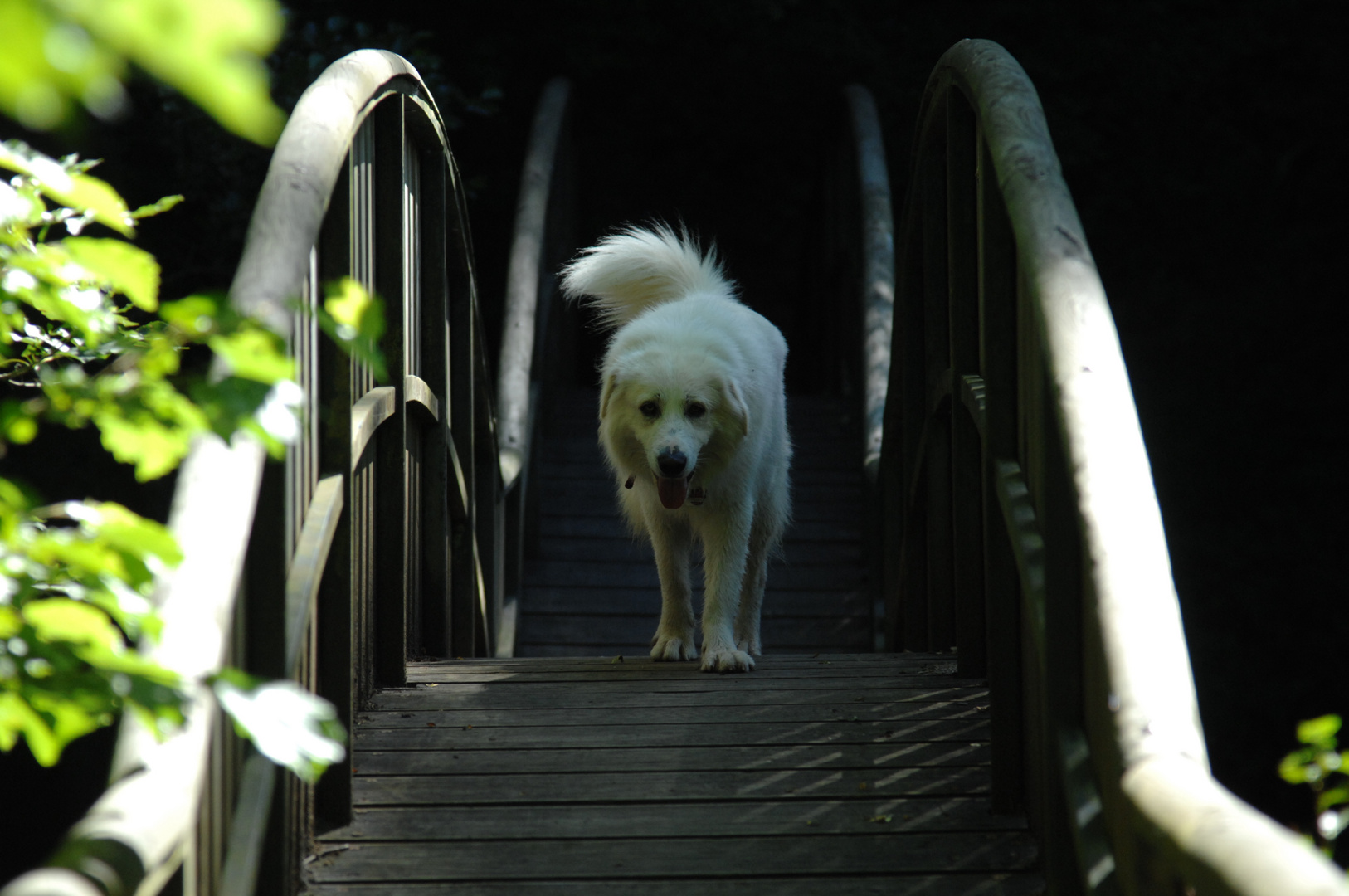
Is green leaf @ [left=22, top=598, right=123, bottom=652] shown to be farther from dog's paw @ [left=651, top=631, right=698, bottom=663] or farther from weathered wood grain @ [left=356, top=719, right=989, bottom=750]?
dog's paw @ [left=651, top=631, right=698, bottom=663]

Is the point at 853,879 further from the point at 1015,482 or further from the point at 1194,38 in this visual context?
the point at 1194,38

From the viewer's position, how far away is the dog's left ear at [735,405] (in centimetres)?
385

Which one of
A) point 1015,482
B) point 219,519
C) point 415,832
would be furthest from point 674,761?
point 219,519

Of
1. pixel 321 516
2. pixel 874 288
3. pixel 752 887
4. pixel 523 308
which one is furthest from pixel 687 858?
pixel 874 288

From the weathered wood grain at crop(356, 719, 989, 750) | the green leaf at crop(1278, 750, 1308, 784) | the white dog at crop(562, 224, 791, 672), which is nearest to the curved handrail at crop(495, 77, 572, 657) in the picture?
the white dog at crop(562, 224, 791, 672)

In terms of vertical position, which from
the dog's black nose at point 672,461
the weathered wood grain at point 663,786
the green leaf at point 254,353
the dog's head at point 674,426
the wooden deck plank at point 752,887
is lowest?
the wooden deck plank at point 752,887

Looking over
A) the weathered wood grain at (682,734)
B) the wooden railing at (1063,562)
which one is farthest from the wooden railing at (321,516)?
the wooden railing at (1063,562)

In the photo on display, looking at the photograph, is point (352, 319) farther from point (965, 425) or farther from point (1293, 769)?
point (965, 425)

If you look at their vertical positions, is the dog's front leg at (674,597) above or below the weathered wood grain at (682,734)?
above

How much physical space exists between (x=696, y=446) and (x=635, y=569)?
278 centimetres

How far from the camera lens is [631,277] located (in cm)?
466

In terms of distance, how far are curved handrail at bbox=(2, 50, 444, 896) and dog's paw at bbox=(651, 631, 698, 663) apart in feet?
6.91

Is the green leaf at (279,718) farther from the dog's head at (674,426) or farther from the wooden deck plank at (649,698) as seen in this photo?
the dog's head at (674,426)

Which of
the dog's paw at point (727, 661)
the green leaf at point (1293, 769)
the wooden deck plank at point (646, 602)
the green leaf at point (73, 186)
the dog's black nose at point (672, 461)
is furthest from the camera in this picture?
the wooden deck plank at point (646, 602)
